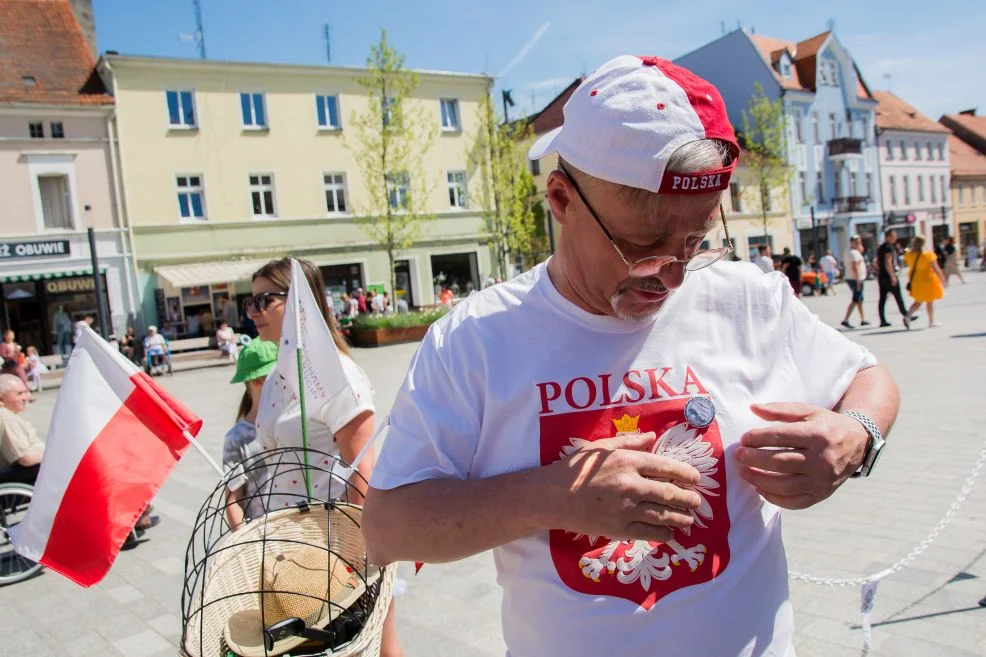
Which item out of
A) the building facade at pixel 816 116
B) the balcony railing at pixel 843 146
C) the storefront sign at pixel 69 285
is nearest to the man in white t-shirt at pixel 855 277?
the storefront sign at pixel 69 285

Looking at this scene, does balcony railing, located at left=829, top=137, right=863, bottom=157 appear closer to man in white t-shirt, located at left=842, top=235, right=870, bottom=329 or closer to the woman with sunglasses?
man in white t-shirt, located at left=842, top=235, right=870, bottom=329

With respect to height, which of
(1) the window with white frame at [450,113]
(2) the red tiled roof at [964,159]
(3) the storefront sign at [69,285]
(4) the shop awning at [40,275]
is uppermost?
(1) the window with white frame at [450,113]

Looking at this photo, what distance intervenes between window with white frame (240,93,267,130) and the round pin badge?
28.4 meters

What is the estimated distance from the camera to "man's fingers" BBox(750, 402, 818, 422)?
1272mm

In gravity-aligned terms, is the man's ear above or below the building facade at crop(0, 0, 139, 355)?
below

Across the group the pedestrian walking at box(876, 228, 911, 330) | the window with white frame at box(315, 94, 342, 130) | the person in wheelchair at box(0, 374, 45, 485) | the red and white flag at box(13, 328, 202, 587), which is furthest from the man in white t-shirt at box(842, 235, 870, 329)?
the window with white frame at box(315, 94, 342, 130)

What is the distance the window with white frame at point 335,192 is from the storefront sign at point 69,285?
891 centimetres

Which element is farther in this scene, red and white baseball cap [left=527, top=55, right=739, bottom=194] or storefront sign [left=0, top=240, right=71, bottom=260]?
storefront sign [left=0, top=240, right=71, bottom=260]

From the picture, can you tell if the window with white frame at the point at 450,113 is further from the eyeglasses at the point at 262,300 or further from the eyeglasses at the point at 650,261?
the eyeglasses at the point at 650,261

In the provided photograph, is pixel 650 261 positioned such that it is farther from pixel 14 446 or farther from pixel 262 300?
pixel 14 446

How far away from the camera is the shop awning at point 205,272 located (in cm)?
2484

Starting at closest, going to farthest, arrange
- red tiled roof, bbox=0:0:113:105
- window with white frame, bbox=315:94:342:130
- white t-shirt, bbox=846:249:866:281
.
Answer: white t-shirt, bbox=846:249:866:281, red tiled roof, bbox=0:0:113:105, window with white frame, bbox=315:94:342:130

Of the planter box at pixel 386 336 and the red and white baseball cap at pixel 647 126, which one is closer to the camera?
the red and white baseball cap at pixel 647 126

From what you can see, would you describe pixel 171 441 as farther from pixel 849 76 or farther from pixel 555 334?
pixel 849 76
